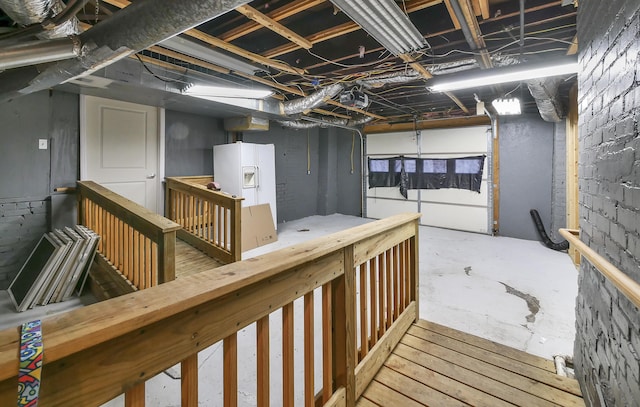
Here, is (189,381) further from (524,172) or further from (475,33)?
(524,172)

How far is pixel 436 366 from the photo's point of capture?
1.94m

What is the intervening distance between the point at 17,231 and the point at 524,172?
8.09 metres

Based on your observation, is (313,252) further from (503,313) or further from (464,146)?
(464,146)

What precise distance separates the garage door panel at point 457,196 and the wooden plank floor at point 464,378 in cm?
501

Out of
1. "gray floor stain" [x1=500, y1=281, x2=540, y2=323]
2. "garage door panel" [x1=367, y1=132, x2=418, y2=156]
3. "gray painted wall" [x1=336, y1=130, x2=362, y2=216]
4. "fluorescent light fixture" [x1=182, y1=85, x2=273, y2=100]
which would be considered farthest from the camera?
"gray painted wall" [x1=336, y1=130, x2=362, y2=216]

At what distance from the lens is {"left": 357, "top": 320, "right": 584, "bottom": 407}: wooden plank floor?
167 centimetres

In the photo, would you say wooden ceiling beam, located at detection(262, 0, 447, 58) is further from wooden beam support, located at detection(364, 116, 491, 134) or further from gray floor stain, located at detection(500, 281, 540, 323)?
wooden beam support, located at detection(364, 116, 491, 134)

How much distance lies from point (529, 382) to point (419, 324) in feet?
2.57

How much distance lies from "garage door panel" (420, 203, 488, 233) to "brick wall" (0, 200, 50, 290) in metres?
6.70

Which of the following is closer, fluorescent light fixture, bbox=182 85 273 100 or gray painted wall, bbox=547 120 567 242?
fluorescent light fixture, bbox=182 85 273 100

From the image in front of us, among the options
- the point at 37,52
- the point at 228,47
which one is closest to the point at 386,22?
the point at 228,47

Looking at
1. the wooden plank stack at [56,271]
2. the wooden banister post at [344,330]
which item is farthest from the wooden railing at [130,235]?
the wooden banister post at [344,330]

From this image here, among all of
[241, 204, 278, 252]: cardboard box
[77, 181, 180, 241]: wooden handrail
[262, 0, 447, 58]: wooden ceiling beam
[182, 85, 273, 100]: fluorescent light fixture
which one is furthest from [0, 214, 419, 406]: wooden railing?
[241, 204, 278, 252]: cardboard box

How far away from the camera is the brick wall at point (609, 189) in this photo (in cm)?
108
